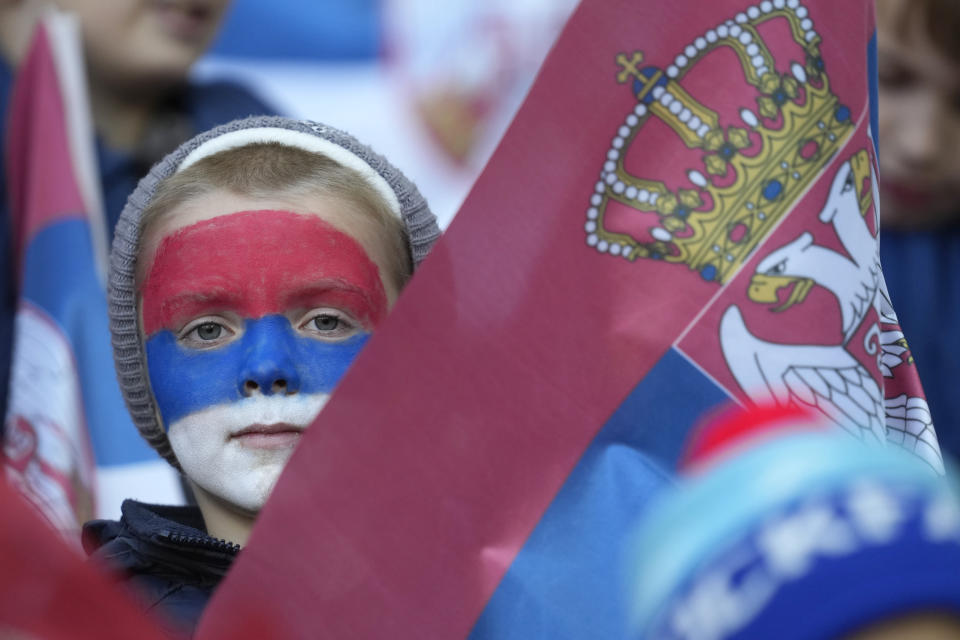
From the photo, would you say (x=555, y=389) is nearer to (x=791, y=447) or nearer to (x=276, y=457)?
(x=276, y=457)

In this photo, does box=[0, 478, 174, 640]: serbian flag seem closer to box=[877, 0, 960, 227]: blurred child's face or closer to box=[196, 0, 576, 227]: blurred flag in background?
box=[877, 0, 960, 227]: blurred child's face

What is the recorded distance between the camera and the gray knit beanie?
1.99 m

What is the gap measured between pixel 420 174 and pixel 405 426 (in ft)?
11.7

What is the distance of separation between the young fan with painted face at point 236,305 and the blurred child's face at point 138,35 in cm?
134

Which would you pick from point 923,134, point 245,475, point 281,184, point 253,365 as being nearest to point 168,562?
point 245,475

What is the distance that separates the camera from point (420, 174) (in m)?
5.02

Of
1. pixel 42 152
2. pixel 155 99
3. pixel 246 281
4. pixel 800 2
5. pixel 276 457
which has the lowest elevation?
pixel 276 457

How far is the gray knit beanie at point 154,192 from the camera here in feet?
6.51

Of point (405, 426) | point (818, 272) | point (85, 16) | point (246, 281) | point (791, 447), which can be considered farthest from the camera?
point (85, 16)

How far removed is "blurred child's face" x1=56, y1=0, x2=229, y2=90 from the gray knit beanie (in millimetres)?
1345

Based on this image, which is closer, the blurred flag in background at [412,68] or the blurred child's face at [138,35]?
the blurred child's face at [138,35]

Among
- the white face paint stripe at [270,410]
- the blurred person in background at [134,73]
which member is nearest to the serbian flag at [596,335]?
the white face paint stripe at [270,410]

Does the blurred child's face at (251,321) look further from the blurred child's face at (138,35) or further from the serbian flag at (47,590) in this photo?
the blurred child's face at (138,35)

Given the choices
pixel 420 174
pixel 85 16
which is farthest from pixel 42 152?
pixel 420 174
